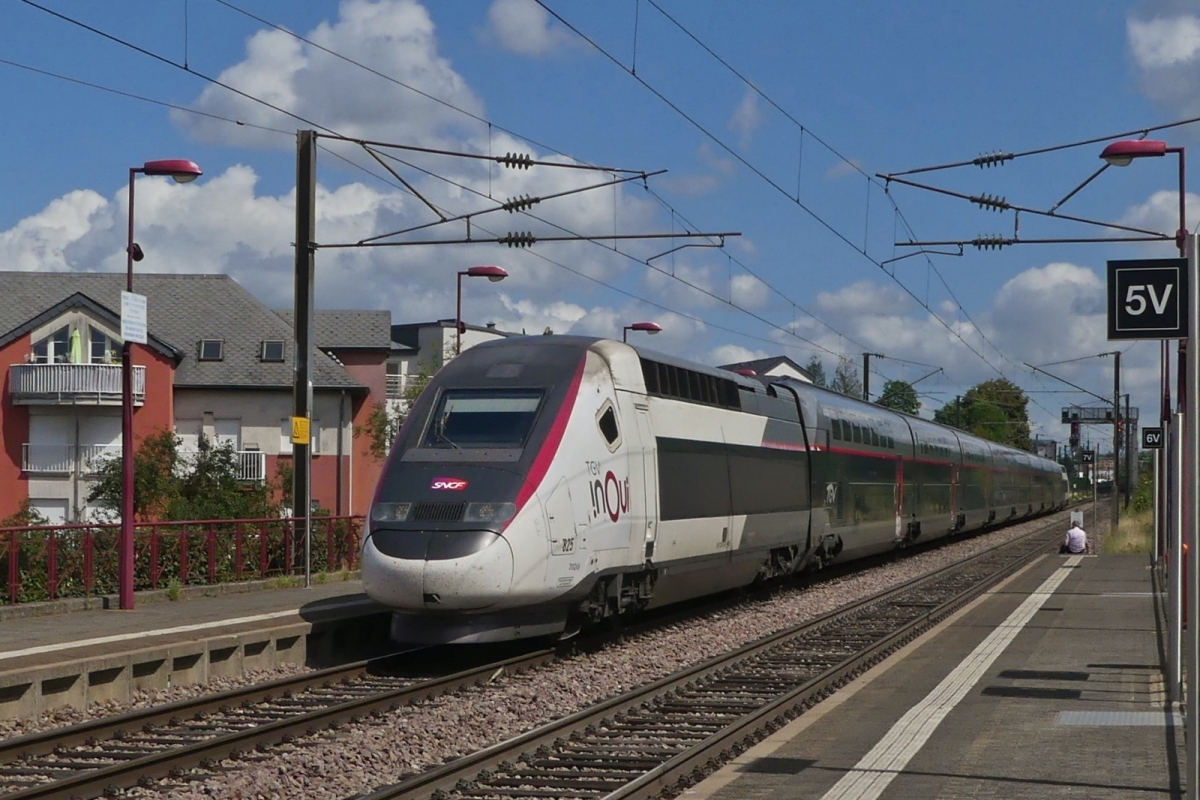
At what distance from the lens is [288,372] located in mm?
55094

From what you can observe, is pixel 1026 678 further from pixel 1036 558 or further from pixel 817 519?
pixel 1036 558

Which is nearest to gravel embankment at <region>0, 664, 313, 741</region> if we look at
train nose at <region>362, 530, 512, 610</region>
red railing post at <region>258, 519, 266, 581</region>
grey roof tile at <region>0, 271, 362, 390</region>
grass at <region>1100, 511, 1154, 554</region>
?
train nose at <region>362, 530, 512, 610</region>

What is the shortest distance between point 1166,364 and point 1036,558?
6252mm

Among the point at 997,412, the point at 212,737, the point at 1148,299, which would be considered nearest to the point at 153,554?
the point at 212,737

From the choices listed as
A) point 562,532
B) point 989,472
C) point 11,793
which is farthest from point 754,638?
point 989,472

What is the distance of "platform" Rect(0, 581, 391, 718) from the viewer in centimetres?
1277

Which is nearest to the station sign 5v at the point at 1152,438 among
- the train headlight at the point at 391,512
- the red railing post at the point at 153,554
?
the train headlight at the point at 391,512

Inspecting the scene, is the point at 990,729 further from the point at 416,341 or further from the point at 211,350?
the point at 416,341

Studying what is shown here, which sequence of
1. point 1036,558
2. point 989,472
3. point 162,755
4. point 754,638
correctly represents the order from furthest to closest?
point 989,472 → point 1036,558 → point 754,638 → point 162,755

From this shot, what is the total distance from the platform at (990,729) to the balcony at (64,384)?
38938 millimetres

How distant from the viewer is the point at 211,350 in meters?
56.3

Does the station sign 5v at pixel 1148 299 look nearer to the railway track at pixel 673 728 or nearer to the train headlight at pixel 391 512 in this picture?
the railway track at pixel 673 728

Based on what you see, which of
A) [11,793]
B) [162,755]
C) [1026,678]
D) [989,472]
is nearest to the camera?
[11,793]

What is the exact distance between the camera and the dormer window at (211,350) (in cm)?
5603
